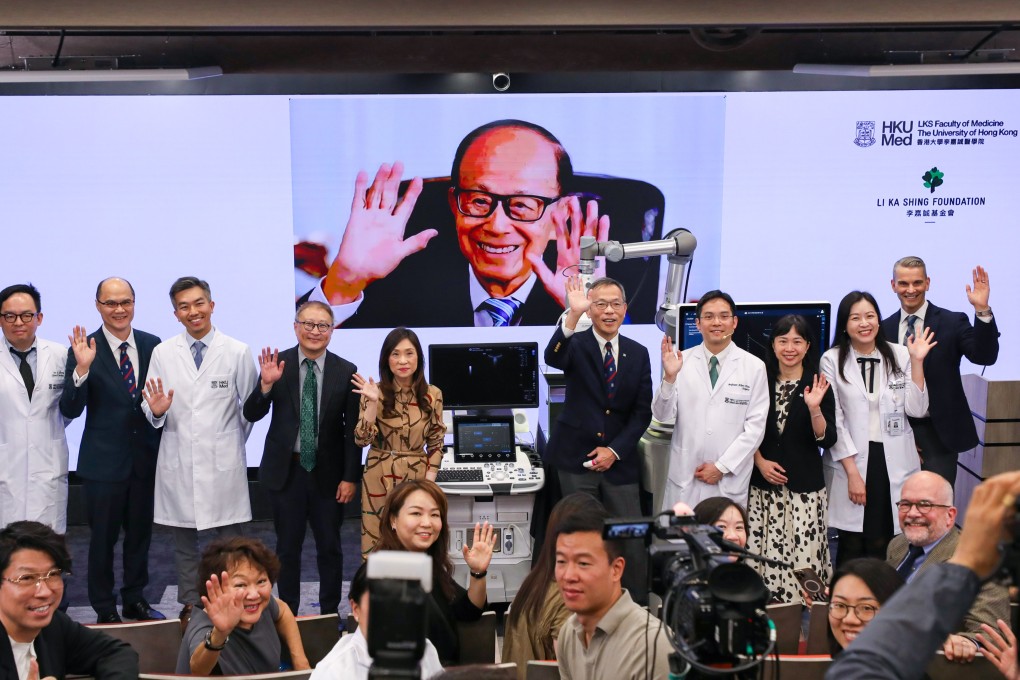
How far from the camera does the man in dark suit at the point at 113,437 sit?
181 inches

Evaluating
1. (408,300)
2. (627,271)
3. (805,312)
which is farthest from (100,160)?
(805,312)

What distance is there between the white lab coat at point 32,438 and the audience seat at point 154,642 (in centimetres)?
181

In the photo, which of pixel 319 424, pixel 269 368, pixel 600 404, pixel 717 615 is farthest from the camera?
pixel 600 404

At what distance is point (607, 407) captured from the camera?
15.7ft

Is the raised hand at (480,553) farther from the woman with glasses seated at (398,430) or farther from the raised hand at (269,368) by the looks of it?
the raised hand at (269,368)

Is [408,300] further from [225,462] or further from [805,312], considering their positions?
[805,312]

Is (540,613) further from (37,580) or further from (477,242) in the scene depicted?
(477,242)

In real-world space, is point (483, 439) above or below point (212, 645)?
above

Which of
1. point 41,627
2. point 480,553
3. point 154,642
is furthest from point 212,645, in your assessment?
point 480,553

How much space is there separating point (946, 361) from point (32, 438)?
4.14 metres

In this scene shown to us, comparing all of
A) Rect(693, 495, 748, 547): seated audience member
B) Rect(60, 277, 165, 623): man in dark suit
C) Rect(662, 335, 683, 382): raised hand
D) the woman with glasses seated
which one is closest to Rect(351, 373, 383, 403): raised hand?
the woman with glasses seated

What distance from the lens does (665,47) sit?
6.25 metres

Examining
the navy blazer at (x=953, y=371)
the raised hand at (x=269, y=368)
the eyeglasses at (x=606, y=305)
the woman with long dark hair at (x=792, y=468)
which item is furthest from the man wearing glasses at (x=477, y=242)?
the navy blazer at (x=953, y=371)

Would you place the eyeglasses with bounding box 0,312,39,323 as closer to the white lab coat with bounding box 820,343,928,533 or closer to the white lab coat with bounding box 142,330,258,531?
the white lab coat with bounding box 142,330,258,531
